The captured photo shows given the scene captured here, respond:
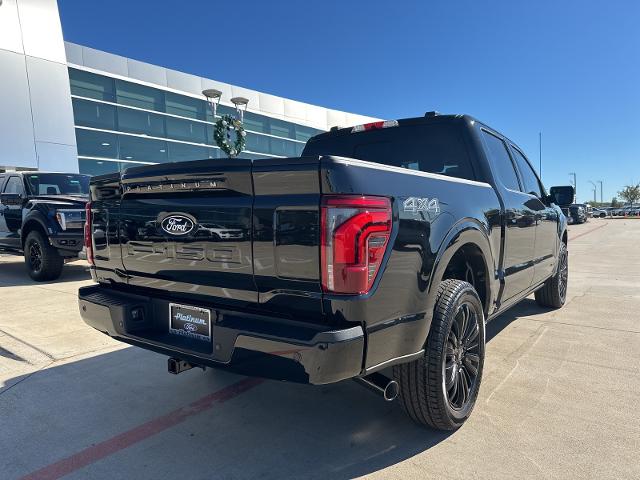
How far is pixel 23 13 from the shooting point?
19922mm

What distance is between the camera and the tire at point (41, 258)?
717cm

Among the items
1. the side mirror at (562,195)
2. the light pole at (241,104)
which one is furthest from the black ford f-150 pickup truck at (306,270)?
the light pole at (241,104)

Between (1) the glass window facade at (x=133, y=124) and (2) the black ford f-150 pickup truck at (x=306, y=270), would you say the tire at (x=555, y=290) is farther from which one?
(1) the glass window facade at (x=133, y=124)

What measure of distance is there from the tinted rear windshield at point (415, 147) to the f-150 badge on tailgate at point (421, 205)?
1122mm

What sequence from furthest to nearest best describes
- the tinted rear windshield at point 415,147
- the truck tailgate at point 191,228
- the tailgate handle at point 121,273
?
the tinted rear windshield at point 415,147
the tailgate handle at point 121,273
the truck tailgate at point 191,228

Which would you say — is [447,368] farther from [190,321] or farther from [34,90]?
[34,90]

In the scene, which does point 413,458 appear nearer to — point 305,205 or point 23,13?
point 305,205

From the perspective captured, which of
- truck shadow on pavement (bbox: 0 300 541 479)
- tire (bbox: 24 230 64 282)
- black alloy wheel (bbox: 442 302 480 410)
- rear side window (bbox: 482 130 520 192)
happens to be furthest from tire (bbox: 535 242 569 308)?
tire (bbox: 24 230 64 282)

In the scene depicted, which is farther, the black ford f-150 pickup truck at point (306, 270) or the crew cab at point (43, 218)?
the crew cab at point (43, 218)

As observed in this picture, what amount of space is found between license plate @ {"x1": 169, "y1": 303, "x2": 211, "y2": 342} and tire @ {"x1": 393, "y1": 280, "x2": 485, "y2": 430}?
1.01 metres

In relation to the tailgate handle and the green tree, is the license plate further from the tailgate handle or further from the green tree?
the green tree

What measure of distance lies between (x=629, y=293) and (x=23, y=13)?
24749 millimetres

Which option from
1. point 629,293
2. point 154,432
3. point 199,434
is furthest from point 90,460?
point 629,293

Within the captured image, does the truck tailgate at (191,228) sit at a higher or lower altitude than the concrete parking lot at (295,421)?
higher
